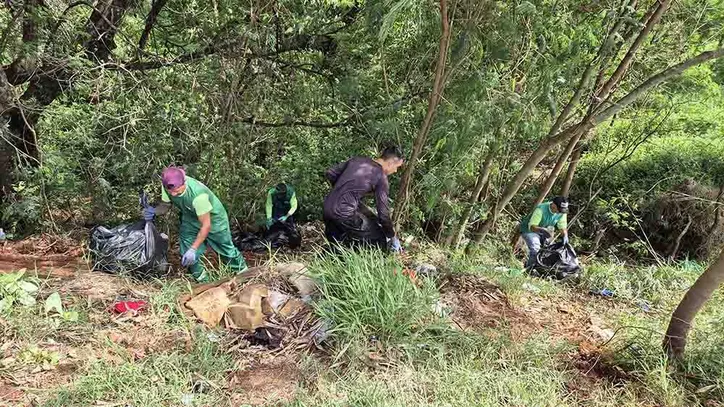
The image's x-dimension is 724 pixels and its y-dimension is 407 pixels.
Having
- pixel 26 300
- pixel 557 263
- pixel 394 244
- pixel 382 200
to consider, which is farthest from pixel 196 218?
pixel 557 263

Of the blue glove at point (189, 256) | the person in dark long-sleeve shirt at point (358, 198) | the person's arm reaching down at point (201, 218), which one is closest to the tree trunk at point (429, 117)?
the person in dark long-sleeve shirt at point (358, 198)

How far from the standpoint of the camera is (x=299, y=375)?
2.84 meters

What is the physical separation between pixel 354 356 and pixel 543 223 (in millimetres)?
3798

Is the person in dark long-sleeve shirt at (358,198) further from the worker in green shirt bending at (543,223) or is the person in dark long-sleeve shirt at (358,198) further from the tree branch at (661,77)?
the worker in green shirt bending at (543,223)

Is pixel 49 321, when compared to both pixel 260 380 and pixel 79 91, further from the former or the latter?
pixel 79 91

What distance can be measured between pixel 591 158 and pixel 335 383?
7.16 metres

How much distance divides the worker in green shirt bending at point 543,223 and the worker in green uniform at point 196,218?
133 inches

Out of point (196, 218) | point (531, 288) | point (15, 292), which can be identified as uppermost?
point (196, 218)

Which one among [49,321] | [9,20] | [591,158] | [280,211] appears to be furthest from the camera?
[591,158]

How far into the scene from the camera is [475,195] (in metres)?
5.80

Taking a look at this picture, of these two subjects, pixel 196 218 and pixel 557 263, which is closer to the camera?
pixel 196 218

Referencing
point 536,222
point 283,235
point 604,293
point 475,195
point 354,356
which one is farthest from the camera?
point 536,222

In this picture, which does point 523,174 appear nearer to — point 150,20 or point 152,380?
point 152,380

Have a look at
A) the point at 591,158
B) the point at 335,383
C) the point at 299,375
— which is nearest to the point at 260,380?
the point at 299,375
